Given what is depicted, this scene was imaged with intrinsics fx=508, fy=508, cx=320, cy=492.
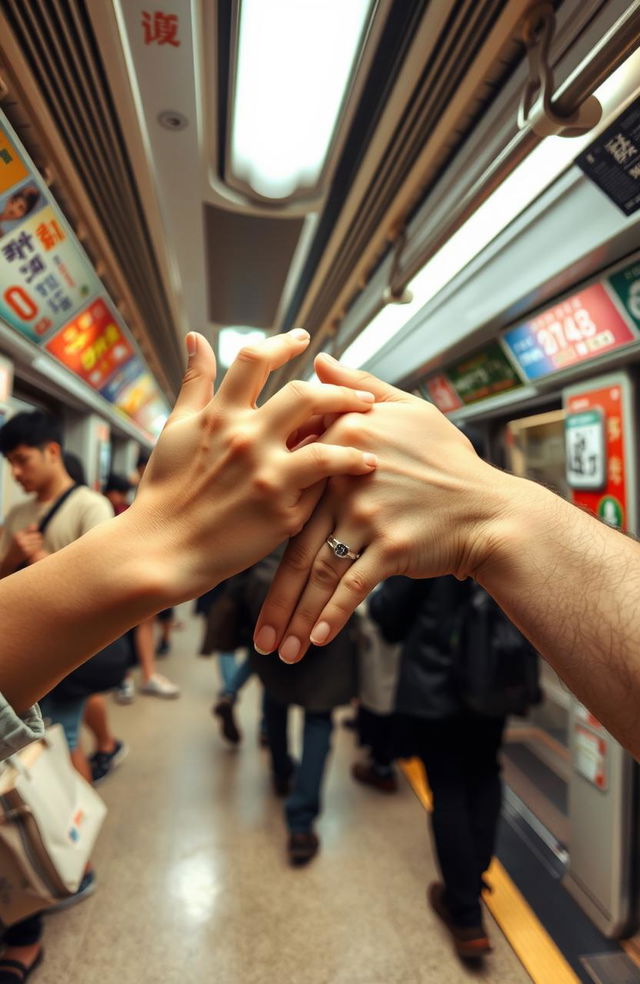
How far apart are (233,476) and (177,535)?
110mm

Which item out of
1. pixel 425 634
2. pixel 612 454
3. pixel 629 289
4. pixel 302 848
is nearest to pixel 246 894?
pixel 302 848

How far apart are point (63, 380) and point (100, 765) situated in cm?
247

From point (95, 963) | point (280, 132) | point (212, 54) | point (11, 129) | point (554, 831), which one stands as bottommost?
point (554, 831)

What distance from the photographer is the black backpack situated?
1956 millimetres

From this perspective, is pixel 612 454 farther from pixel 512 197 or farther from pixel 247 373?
pixel 247 373

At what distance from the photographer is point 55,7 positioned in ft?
4.33

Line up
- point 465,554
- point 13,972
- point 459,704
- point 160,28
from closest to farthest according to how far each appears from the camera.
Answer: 1. point 465,554
2. point 160,28
3. point 13,972
4. point 459,704

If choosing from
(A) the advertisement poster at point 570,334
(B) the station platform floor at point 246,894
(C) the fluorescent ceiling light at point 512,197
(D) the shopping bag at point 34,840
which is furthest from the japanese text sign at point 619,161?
(B) the station platform floor at point 246,894

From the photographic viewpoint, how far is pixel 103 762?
10.4 ft

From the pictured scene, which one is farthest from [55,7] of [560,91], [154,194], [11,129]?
[560,91]

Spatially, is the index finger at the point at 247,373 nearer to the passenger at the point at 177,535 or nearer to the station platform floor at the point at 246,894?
the passenger at the point at 177,535

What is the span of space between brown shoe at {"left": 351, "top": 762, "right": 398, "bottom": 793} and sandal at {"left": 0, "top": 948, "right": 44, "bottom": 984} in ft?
6.16

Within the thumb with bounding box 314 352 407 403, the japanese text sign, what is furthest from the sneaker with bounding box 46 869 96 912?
the japanese text sign

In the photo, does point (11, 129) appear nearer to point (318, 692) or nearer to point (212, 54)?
point (212, 54)
